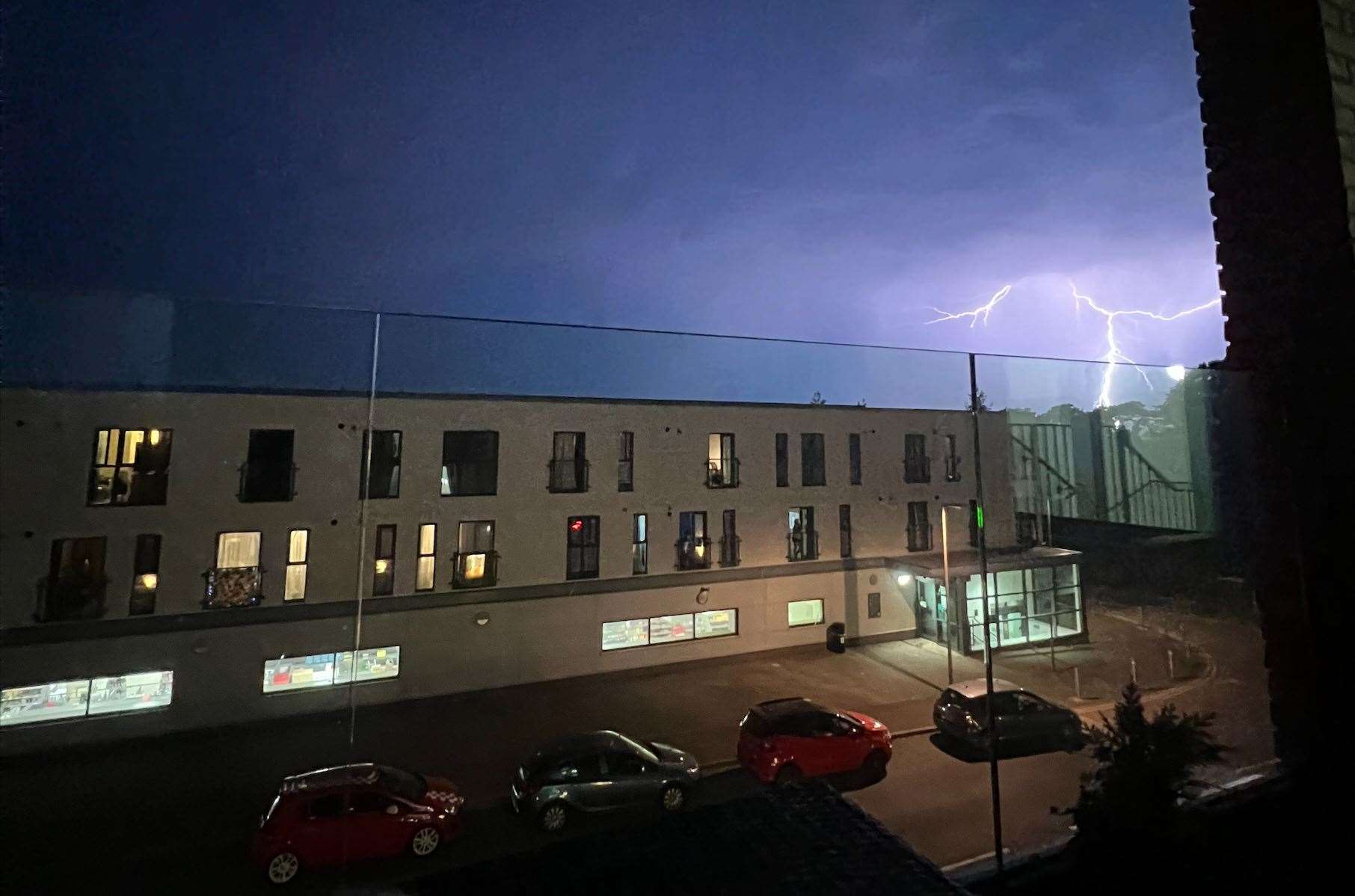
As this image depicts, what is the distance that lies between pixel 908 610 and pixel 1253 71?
82.7 inches

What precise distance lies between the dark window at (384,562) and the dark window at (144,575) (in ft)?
1.21

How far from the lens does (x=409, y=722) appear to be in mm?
1414

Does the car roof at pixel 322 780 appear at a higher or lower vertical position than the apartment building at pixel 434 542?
lower

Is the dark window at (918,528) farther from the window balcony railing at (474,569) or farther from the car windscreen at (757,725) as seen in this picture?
the window balcony railing at (474,569)

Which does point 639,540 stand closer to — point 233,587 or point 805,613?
point 805,613

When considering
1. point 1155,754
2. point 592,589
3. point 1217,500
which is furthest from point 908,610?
point 592,589

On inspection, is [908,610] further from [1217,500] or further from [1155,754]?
[1217,500]

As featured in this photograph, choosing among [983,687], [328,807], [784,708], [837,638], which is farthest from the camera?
[837,638]

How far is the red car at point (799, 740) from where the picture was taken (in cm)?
198

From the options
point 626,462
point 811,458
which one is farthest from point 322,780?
point 811,458

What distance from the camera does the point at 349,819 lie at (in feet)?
4.58

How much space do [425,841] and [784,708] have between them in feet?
4.18

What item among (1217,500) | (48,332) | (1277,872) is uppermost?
(48,332)

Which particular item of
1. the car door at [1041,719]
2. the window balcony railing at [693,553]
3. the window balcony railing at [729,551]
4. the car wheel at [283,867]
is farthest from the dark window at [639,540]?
the car door at [1041,719]
